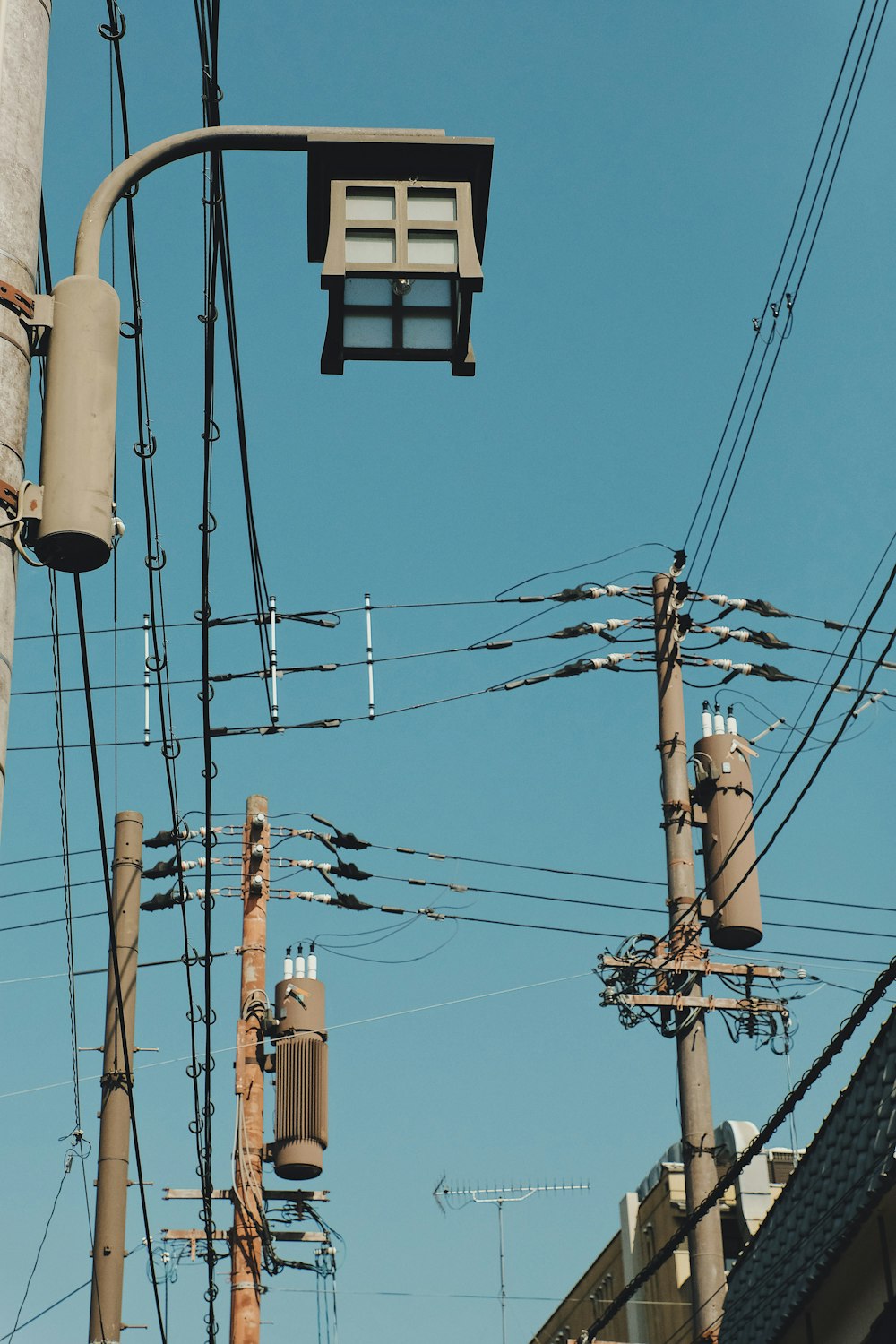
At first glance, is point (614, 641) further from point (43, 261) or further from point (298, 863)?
point (43, 261)

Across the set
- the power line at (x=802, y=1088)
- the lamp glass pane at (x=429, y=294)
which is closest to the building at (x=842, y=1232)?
the power line at (x=802, y=1088)

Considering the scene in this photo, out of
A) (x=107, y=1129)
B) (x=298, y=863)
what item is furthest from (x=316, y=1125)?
(x=107, y=1129)

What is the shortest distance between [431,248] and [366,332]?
1.43 ft

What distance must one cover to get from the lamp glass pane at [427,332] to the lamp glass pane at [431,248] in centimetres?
23

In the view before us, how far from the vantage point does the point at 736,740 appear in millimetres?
21250

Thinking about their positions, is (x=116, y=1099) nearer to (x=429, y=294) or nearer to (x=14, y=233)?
(x=429, y=294)

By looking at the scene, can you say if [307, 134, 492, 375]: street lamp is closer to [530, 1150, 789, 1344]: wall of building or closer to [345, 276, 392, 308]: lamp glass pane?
[345, 276, 392, 308]: lamp glass pane

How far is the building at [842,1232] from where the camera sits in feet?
43.1

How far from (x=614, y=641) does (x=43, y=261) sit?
13.5 m

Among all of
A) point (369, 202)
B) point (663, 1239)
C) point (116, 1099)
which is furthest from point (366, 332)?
point (663, 1239)

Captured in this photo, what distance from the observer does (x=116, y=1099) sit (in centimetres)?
1809

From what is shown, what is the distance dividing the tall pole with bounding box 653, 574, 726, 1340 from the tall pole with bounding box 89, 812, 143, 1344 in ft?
18.6

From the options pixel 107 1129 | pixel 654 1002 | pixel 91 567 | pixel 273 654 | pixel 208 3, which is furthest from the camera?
pixel 273 654

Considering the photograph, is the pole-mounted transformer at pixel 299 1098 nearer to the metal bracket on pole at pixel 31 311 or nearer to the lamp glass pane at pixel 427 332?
the lamp glass pane at pixel 427 332
